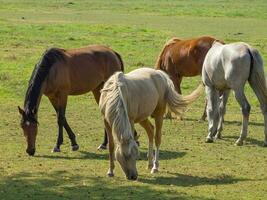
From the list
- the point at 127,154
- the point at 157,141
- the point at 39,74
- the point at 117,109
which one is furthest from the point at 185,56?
the point at 127,154

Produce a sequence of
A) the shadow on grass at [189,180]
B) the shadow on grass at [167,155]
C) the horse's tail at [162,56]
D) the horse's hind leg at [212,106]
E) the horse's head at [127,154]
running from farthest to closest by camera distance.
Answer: the horse's tail at [162,56] < the horse's hind leg at [212,106] < the shadow on grass at [167,155] < the shadow on grass at [189,180] < the horse's head at [127,154]

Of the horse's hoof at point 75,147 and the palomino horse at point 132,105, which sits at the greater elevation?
the palomino horse at point 132,105

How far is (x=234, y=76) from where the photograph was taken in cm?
1312

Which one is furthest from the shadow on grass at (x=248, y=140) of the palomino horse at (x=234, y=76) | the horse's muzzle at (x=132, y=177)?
the horse's muzzle at (x=132, y=177)

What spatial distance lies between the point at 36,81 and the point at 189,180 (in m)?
3.41

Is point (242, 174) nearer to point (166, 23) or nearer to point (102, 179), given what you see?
point (102, 179)

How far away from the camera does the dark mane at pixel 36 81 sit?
11.9 m

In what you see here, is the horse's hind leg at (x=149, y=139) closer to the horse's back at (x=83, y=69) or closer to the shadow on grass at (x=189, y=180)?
the shadow on grass at (x=189, y=180)

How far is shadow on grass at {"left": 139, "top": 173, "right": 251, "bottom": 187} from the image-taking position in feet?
33.1

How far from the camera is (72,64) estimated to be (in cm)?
1312

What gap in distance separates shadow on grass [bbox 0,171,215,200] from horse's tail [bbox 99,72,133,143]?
74 cm

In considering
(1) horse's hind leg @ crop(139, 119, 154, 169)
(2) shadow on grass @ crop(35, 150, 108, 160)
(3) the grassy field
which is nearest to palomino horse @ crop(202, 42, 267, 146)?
(3) the grassy field

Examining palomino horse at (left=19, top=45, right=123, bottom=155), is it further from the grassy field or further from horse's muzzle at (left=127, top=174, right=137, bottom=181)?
horse's muzzle at (left=127, top=174, right=137, bottom=181)

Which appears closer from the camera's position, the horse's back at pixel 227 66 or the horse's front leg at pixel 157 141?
the horse's front leg at pixel 157 141
